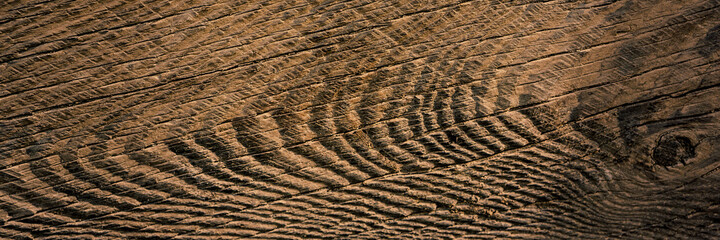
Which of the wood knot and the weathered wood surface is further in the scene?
the wood knot

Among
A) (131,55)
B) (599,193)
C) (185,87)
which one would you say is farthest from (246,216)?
(599,193)

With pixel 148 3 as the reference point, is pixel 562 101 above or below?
below

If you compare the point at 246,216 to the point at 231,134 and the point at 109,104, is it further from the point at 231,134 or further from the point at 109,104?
the point at 109,104

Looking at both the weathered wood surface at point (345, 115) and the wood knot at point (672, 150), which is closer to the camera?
the weathered wood surface at point (345, 115)

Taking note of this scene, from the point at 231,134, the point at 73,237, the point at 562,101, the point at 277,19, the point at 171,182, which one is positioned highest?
the point at 277,19

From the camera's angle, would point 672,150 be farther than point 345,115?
Yes
